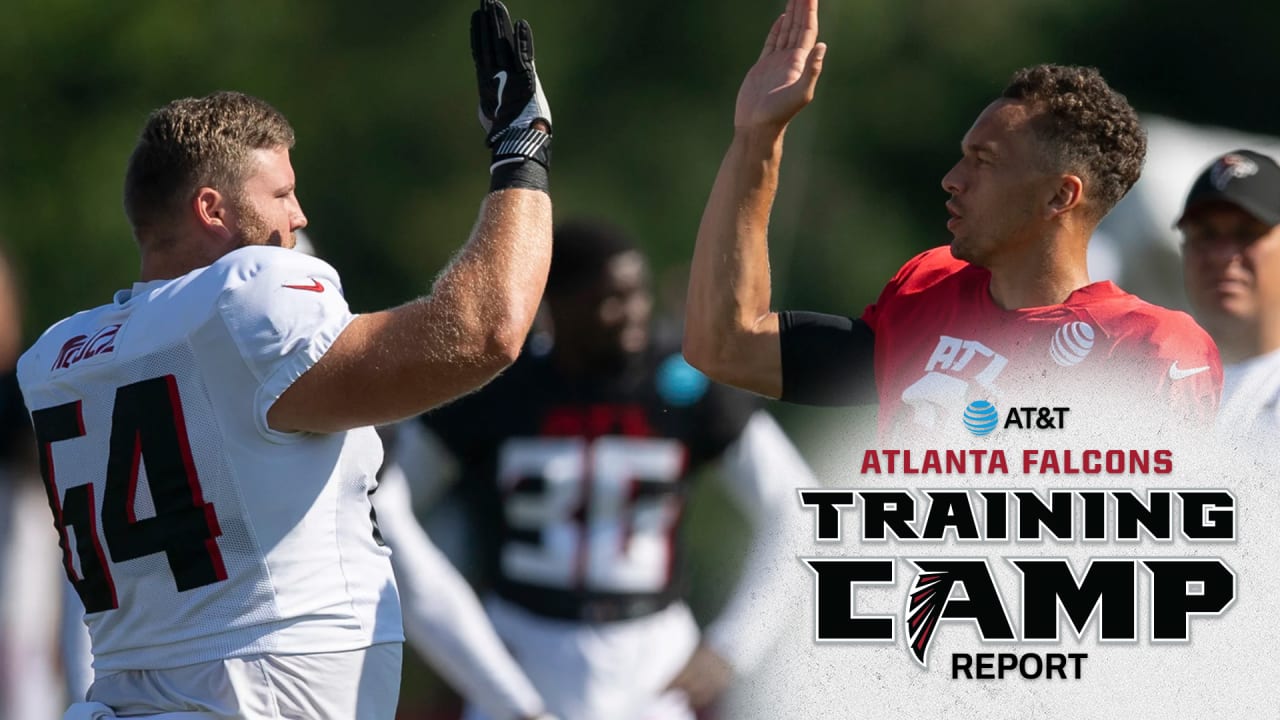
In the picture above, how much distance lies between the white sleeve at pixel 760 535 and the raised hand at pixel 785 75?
171cm

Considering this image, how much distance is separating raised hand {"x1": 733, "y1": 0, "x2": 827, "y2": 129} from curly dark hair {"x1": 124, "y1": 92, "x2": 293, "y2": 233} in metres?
0.98

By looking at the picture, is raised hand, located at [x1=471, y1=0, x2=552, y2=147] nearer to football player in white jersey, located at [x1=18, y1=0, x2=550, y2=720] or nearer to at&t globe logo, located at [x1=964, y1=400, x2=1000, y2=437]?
football player in white jersey, located at [x1=18, y1=0, x2=550, y2=720]

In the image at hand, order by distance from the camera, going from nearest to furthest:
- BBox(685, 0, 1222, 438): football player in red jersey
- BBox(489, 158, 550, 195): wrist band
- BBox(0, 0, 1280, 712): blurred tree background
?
BBox(489, 158, 550, 195): wrist band
BBox(685, 0, 1222, 438): football player in red jersey
BBox(0, 0, 1280, 712): blurred tree background

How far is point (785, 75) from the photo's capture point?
11.4ft

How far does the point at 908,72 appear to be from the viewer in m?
8.79

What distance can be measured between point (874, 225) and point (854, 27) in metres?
1.21

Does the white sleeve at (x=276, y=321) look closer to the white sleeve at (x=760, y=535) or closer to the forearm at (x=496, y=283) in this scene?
the forearm at (x=496, y=283)

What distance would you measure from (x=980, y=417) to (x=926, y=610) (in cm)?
74

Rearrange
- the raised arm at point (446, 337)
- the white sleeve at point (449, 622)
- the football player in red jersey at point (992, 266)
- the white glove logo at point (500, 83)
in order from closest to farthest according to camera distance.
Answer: the raised arm at point (446, 337), the white glove logo at point (500, 83), the football player in red jersey at point (992, 266), the white sleeve at point (449, 622)

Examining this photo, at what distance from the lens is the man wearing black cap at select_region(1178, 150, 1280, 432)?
442cm

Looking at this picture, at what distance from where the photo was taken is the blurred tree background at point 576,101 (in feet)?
26.6

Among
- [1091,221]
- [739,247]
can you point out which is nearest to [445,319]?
[739,247]

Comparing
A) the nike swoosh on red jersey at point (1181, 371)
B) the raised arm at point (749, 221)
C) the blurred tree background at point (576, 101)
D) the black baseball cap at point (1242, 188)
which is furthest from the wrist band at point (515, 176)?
the blurred tree background at point (576, 101)

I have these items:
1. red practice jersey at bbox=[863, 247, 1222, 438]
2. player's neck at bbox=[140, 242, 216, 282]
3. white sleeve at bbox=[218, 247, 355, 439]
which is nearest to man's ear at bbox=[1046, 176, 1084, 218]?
red practice jersey at bbox=[863, 247, 1222, 438]
